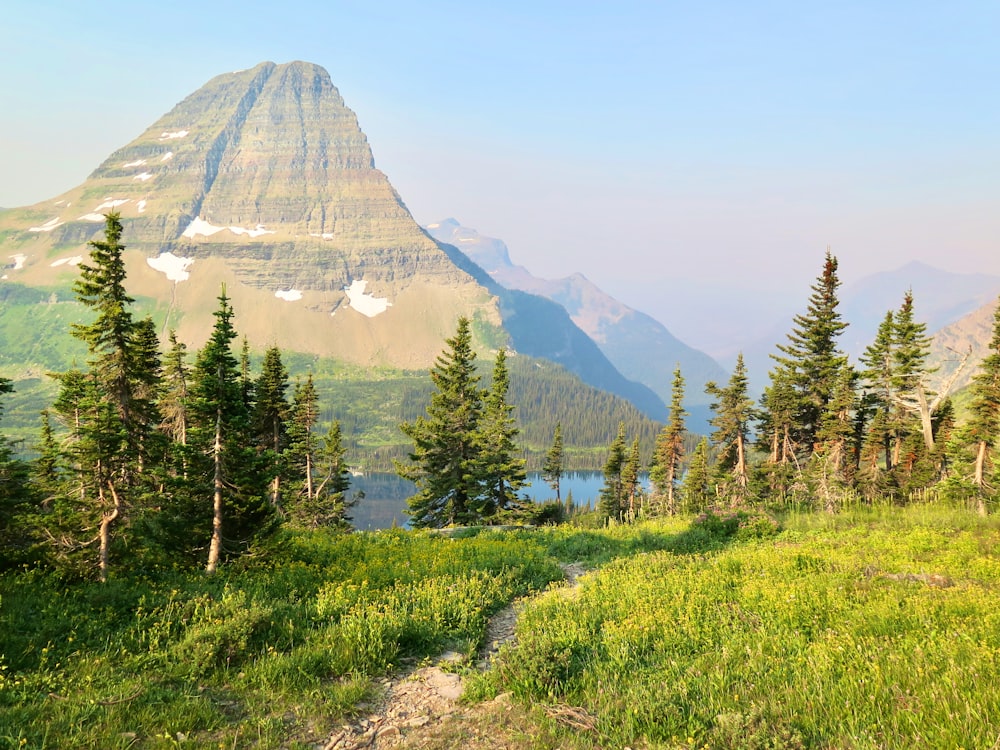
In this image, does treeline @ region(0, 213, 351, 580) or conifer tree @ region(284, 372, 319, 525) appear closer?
treeline @ region(0, 213, 351, 580)

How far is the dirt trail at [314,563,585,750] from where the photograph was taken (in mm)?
6184

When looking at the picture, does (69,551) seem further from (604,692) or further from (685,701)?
(685,701)

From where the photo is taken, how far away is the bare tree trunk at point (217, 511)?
12273 mm

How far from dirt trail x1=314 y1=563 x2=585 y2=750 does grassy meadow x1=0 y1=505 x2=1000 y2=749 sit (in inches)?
10.7

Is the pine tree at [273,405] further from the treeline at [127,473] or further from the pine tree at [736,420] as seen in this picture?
the pine tree at [736,420]

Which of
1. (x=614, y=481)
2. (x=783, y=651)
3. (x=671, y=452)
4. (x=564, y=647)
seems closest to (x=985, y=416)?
(x=783, y=651)

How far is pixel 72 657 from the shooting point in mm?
7676

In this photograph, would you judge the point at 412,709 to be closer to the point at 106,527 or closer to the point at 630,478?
the point at 106,527

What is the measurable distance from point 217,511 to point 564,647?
9.07 m

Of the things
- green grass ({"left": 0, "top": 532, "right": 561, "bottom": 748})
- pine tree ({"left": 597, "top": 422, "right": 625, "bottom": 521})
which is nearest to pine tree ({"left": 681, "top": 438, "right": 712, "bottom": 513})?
pine tree ({"left": 597, "top": 422, "right": 625, "bottom": 521})

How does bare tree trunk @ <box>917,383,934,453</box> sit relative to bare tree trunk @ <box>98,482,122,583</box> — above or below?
above

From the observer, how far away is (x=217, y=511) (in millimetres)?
12523

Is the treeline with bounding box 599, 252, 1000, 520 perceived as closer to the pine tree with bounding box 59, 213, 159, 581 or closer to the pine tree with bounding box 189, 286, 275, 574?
the pine tree with bounding box 189, 286, 275, 574

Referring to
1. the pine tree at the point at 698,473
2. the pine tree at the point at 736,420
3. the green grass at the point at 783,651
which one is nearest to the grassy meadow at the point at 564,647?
the green grass at the point at 783,651
